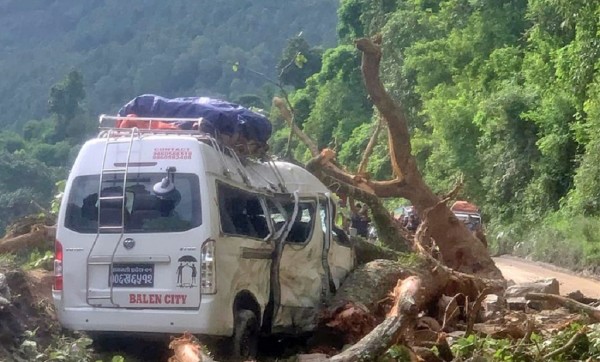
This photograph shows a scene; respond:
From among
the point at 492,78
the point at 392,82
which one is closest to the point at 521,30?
the point at 492,78

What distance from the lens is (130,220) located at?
28.0 feet

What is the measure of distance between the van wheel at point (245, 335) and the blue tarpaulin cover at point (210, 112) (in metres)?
1.93

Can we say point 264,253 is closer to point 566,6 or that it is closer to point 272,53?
point 566,6

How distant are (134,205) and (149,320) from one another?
1.00m

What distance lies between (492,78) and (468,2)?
15.9ft

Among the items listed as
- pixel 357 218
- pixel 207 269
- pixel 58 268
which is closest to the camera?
pixel 207 269

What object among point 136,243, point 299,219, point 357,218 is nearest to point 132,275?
point 136,243

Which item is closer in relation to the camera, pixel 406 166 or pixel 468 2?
pixel 406 166

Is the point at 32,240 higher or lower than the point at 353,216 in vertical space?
higher

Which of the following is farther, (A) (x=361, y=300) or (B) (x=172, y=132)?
(A) (x=361, y=300)

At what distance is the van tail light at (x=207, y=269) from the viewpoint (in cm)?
823

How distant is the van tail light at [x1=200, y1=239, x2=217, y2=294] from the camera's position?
8234 millimetres

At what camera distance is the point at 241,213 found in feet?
29.9

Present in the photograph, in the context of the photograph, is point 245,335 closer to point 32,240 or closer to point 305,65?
point 32,240
